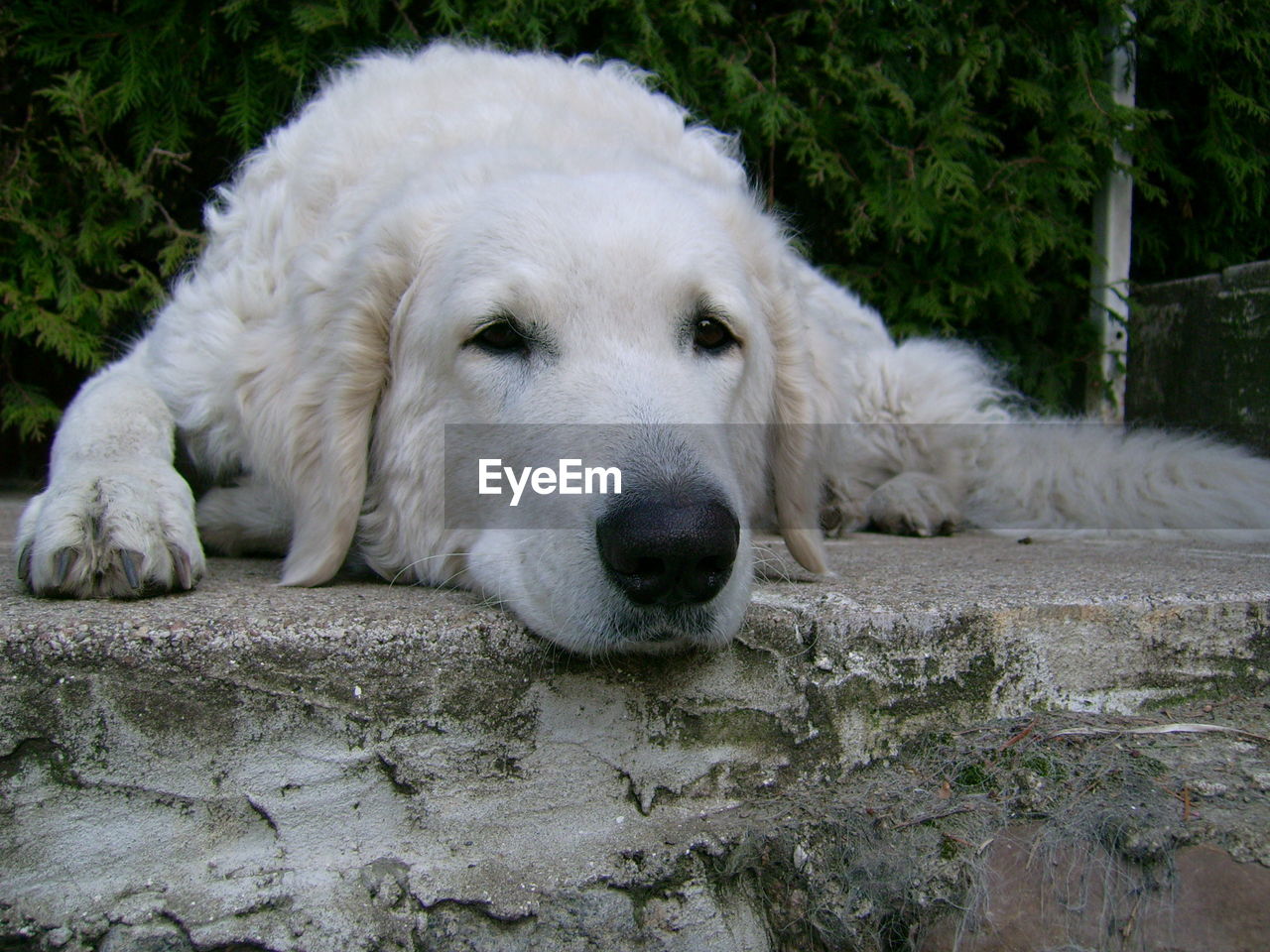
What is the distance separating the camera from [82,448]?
1.96 metres

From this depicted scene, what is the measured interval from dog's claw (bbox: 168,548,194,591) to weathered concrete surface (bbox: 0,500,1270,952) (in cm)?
10

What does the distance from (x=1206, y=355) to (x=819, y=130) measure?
1753 millimetres

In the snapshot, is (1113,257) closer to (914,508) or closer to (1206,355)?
(1206,355)

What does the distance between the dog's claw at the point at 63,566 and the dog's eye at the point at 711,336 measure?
1.15 m

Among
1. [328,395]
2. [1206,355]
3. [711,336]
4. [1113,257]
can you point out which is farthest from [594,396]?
[1113,257]

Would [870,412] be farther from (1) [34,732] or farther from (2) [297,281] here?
(1) [34,732]

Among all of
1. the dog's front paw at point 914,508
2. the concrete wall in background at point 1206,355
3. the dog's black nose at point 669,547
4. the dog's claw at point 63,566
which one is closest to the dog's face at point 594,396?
the dog's black nose at point 669,547

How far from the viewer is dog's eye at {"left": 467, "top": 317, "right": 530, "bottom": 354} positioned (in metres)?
1.89

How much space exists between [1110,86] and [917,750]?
12.1 feet

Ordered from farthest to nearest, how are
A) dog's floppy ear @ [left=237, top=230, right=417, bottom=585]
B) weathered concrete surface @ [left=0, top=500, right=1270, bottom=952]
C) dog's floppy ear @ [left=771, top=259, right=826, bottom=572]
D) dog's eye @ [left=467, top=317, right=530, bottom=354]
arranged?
dog's floppy ear @ [left=771, top=259, right=826, bottom=572], dog's floppy ear @ [left=237, top=230, right=417, bottom=585], dog's eye @ [left=467, top=317, right=530, bottom=354], weathered concrete surface @ [left=0, top=500, right=1270, bottom=952]

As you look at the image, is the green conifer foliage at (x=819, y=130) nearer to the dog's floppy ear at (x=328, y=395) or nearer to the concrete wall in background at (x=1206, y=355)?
the concrete wall in background at (x=1206, y=355)

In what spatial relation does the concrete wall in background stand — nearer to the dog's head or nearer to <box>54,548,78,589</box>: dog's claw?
the dog's head

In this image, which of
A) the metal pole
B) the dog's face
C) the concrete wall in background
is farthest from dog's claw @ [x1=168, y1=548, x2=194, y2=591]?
the metal pole

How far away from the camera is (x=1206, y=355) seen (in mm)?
3914
